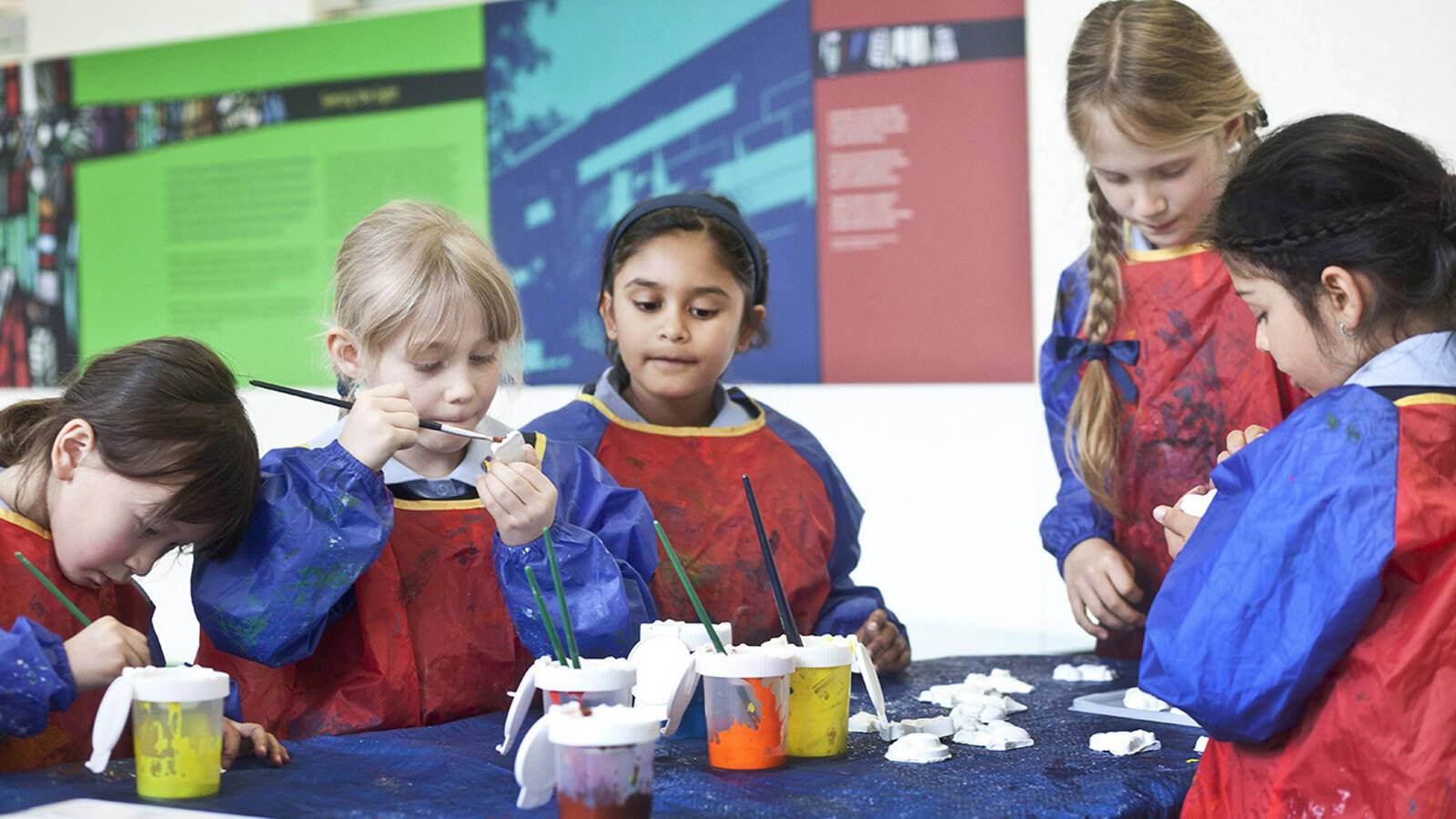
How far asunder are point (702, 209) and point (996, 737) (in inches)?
45.1

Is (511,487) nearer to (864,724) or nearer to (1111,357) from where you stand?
(864,724)

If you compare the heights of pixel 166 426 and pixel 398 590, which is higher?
pixel 166 426

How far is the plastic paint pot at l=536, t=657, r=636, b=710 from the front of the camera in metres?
1.29

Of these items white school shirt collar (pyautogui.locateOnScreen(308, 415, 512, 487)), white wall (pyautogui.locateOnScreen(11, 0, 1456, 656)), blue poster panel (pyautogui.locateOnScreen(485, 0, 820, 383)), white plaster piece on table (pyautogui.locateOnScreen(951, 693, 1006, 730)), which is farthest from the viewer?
blue poster panel (pyautogui.locateOnScreen(485, 0, 820, 383))

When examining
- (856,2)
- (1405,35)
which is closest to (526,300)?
(856,2)

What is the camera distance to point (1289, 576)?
1.29m

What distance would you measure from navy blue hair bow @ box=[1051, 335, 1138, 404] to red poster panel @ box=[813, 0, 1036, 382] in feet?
5.27

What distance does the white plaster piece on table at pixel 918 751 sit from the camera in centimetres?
145

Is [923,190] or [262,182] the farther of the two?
[262,182]

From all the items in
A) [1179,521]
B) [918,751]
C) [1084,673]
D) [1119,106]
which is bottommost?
[1084,673]

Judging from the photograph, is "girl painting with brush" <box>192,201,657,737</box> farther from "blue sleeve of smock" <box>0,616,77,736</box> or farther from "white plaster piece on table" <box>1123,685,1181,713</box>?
"white plaster piece on table" <box>1123,685,1181,713</box>

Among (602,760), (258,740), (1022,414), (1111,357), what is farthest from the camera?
(1022,414)

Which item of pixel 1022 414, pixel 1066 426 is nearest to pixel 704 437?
pixel 1066 426

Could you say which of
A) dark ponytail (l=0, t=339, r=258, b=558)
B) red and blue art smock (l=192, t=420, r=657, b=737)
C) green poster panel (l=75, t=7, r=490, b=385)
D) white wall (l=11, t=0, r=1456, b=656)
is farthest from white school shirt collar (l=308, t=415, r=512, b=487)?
green poster panel (l=75, t=7, r=490, b=385)
